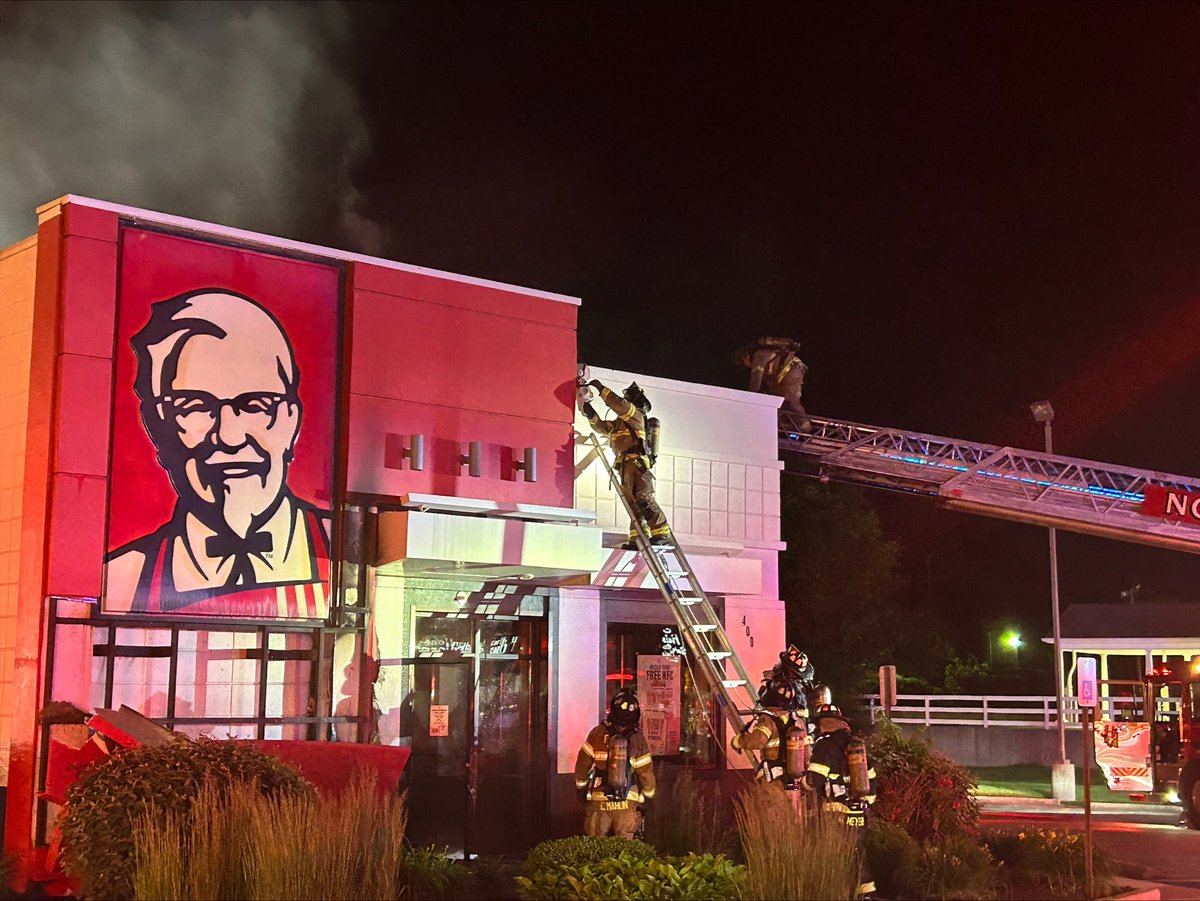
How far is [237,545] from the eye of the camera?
13.0 m

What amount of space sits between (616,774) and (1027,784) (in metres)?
17.3

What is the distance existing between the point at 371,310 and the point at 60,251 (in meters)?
3.09

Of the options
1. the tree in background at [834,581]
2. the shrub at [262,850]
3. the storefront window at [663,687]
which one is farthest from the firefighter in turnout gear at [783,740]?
the tree in background at [834,581]

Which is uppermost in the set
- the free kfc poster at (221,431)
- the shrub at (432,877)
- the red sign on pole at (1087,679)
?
the free kfc poster at (221,431)

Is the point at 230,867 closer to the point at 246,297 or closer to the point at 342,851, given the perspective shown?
the point at 342,851

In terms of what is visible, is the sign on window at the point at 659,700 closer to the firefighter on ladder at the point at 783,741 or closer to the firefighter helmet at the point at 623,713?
the firefighter on ladder at the point at 783,741

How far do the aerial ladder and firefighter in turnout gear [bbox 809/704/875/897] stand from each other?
9.26 m

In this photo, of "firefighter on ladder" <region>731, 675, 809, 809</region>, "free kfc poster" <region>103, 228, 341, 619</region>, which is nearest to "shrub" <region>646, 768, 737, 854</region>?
"firefighter on ladder" <region>731, 675, 809, 809</region>

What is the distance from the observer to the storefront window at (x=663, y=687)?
16.4m

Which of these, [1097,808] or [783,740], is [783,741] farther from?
[1097,808]

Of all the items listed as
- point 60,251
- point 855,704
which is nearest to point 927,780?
point 60,251

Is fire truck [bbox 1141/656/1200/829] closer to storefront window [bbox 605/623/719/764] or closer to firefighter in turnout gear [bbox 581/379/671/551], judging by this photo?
storefront window [bbox 605/623/719/764]

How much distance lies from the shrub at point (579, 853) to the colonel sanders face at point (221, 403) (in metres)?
4.80

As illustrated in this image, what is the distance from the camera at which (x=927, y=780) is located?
13367mm
